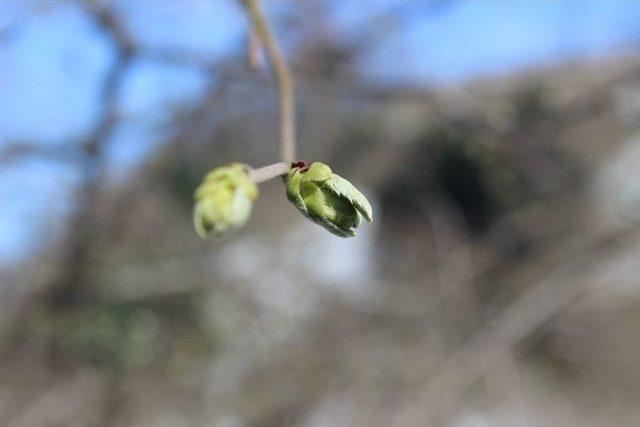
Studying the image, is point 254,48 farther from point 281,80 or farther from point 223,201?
point 223,201

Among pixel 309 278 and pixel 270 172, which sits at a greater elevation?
pixel 309 278

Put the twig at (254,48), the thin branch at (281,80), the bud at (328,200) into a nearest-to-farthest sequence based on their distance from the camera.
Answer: the bud at (328,200), the thin branch at (281,80), the twig at (254,48)

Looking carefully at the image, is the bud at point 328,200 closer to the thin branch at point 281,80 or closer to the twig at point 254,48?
the thin branch at point 281,80

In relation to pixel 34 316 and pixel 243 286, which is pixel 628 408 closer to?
pixel 243 286

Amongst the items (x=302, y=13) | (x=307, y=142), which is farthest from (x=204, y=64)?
(x=307, y=142)

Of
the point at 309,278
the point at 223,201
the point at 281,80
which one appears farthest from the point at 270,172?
the point at 309,278

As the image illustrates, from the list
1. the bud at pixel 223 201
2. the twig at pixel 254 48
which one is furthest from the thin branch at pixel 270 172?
the twig at pixel 254 48
